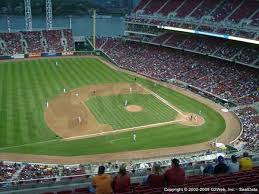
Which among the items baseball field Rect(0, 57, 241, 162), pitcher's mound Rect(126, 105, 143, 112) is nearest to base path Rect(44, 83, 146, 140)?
baseball field Rect(0, 57, 241, 162)

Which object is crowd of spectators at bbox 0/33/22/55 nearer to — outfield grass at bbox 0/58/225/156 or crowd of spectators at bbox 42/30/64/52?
outfield grass at bbox 0/58/225/156

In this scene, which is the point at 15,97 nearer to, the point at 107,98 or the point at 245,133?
the point at 107,98

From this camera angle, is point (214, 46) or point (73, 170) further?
point (214, 46)

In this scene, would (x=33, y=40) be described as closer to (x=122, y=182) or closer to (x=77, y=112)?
(x=77, y=112)

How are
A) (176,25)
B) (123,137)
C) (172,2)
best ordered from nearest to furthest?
1. (123,137)
2. (176,25)
3. (172,2)

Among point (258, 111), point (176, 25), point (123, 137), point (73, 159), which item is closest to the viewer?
point (73, 159)

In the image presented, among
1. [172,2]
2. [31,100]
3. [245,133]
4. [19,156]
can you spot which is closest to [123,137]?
[19,156]

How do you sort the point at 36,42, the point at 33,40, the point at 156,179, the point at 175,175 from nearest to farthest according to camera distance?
1. the point at 156,179
2. the point at 175,175
3. the point at 36,42
4. the point at 33,40

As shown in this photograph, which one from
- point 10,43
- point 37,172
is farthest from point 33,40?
point 37,172
